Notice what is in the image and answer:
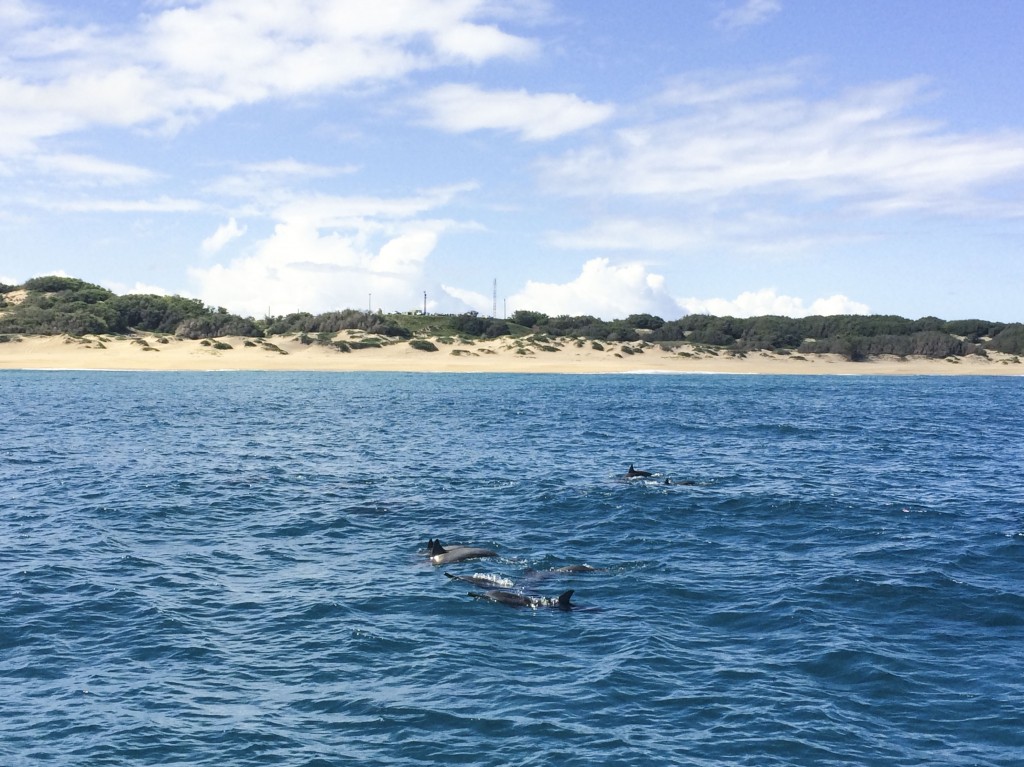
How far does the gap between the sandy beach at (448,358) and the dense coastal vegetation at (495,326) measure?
3315 millimetres

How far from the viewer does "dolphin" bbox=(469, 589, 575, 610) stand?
1747cm

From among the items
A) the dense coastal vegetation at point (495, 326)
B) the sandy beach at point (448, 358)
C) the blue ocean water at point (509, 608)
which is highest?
the dense coastal vegetation at point (495, 326)

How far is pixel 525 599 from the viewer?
1784 cm

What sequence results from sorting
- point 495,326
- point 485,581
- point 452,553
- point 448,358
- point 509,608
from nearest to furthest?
point 509,608 → point 485,581 → point 452,553 → point 448,358 → point 495,326

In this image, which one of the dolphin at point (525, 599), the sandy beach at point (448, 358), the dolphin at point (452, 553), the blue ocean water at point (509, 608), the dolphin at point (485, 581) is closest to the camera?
the blue ocean water at point (509, 608)

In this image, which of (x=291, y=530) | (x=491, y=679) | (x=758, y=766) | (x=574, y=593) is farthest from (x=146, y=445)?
(x=758, y=766)

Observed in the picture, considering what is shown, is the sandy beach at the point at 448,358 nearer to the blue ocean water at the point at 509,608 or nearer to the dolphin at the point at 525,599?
the blue ocean water at the point at 509,608

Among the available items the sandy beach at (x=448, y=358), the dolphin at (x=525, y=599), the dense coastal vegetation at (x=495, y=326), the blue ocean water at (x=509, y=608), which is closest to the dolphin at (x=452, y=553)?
the blue ocean water at (x=509, y=608)

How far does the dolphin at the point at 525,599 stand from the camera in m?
17.5

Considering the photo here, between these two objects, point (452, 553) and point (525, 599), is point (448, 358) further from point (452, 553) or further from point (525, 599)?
point (525, 599)

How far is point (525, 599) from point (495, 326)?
11946cm

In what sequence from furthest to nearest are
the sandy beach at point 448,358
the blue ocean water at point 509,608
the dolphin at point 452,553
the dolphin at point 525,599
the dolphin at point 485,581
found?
the sandy beach at point 448,358 < the dolphin at point 452,553 < the dolphin at point 485,581 < the dolphin at point 525,599 < the blue ocean water at point 509,608

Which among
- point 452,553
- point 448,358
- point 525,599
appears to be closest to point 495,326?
point 448,358

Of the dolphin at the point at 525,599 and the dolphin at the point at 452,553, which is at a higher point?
the dolphin at the point at 452,553
